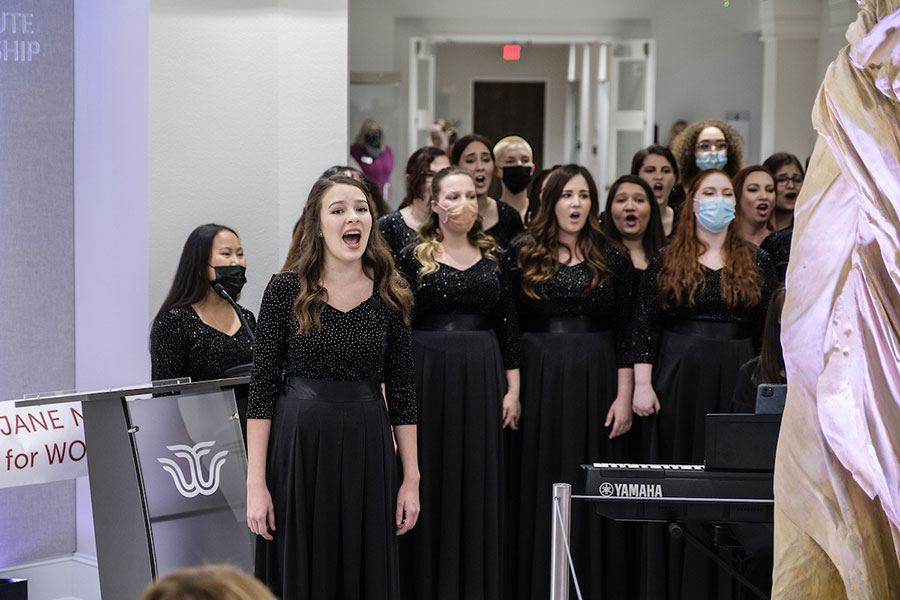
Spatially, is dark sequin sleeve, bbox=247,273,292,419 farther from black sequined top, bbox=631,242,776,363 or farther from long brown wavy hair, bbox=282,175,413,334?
black sequined top, bbox=631,242,776,363

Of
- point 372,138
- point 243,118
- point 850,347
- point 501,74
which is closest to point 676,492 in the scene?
point 850,347

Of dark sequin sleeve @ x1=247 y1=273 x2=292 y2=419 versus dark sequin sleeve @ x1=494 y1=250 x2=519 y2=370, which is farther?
dark sequin sleeve @ x1=494 y1=250 x2=519 y2=370

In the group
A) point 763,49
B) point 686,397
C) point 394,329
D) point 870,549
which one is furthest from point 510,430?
point 763,49

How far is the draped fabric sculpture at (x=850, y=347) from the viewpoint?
2.09 metres

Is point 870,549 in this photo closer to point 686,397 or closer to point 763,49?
point 686,397

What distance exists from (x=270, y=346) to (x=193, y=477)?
0.50 meters

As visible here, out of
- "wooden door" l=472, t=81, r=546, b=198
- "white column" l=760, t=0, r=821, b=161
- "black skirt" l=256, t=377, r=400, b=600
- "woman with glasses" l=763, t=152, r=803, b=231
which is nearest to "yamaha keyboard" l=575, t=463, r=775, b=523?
"black skirt" l=256, t=377, r=400, b=600

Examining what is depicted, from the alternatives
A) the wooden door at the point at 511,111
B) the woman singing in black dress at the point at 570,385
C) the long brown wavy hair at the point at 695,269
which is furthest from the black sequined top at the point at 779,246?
the wooden door at the point at 511,111

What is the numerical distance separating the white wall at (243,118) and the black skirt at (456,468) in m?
0.91

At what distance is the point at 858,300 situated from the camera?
2121mm

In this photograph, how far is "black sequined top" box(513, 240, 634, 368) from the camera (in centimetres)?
411

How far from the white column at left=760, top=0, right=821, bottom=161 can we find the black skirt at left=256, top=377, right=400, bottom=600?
6206mm

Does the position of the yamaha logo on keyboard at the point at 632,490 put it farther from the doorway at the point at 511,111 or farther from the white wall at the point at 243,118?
the doorway at the point at 511,111

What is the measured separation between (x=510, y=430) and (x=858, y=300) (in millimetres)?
2222
